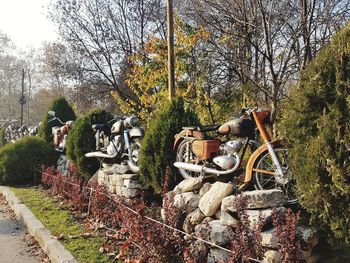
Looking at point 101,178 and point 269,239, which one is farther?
point 101,178

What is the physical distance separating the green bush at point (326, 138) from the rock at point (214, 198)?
0.99 meters

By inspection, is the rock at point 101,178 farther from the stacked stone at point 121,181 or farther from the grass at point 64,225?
the grass at point 64,225

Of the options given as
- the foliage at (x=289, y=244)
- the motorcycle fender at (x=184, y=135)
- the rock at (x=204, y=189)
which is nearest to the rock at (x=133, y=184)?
the motorcycle fender at (x=184, y=135)

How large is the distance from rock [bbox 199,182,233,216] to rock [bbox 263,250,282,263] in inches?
37.0

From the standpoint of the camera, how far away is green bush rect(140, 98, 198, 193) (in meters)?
6.03

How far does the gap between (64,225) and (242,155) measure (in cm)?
300

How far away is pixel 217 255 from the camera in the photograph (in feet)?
12.6

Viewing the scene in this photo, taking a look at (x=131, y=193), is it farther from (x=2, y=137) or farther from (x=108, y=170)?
(x=2, y=137)

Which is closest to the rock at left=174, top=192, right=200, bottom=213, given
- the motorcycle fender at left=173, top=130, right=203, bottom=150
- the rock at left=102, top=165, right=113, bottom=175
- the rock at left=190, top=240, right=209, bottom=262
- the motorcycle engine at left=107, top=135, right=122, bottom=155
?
the rock at left=190, top=240, right=209, bottom=262

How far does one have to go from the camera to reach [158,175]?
19.7ft

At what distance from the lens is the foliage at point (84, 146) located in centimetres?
916

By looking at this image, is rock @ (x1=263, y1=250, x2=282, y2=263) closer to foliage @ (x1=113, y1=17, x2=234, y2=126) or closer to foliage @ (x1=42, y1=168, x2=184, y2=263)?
foliage @ (x1=42, y1=168, x2=184, y2=263)

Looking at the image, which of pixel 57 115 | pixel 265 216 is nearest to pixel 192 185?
pixel 265 216

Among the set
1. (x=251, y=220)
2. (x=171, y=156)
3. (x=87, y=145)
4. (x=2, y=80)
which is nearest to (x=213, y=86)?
(x=87, y=145)
